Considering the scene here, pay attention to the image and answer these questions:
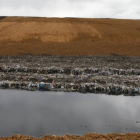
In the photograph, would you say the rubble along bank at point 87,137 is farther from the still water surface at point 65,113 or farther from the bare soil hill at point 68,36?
the bare soil hill at point 68,36

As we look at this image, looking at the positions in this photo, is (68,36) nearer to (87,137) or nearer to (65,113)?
(65,113)

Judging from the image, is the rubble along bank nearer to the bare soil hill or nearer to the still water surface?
the still water surface

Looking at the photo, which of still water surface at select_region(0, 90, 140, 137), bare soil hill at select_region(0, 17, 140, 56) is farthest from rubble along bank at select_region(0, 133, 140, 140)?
bare soil hill at select_region(0, 17, 140, 56)

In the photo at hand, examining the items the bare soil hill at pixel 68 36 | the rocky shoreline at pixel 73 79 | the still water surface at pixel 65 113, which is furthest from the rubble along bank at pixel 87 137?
the bare soil hill at pixel 68 36

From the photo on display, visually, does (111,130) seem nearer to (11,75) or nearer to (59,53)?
(11,75)

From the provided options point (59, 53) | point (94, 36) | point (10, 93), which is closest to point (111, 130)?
point (10, 93)

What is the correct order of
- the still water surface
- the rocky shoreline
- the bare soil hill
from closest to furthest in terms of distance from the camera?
the still water surface, the rocky shoreline, the bare soil hill

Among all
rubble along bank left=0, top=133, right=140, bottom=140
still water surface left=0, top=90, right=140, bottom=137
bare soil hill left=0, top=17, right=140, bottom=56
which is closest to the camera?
rubble along bank left=0, top=133, right=140, bottom=140

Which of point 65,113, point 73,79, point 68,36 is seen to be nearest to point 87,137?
point 65,113
